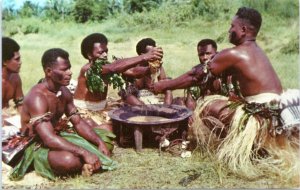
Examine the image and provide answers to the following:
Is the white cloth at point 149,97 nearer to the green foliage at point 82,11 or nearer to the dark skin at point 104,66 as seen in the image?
the dark skin at point 104,66

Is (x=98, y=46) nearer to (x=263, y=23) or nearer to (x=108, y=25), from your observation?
(x=108, y=25)

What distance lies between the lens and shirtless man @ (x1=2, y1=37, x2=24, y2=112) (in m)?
4.66

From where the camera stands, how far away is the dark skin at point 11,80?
470cm

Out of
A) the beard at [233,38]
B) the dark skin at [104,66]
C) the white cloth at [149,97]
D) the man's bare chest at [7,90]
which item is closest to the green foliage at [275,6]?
the beard at [233,38]

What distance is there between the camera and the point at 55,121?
480 cm

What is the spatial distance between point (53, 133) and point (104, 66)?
978mm

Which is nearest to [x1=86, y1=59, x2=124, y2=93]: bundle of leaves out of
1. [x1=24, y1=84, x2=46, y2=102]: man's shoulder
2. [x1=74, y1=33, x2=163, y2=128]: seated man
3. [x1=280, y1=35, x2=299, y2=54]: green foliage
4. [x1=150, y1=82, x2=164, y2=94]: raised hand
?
[x1=74, y1=33, x2=163, y2=128]: seated man

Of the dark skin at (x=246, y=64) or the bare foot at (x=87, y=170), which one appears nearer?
the bare foot at (x=87, y=170)

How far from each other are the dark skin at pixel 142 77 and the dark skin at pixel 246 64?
0.63 metres

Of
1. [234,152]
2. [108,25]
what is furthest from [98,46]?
[234,152]

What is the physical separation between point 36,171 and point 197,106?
5.79 ft

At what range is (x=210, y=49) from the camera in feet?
16.7

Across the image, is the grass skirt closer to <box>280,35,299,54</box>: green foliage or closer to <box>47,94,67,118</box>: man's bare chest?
<box>280,35,299,54</box>: green foliage

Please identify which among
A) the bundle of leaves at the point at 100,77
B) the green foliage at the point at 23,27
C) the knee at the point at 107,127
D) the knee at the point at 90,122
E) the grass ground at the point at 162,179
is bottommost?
the grass ground at the point at 162,179
